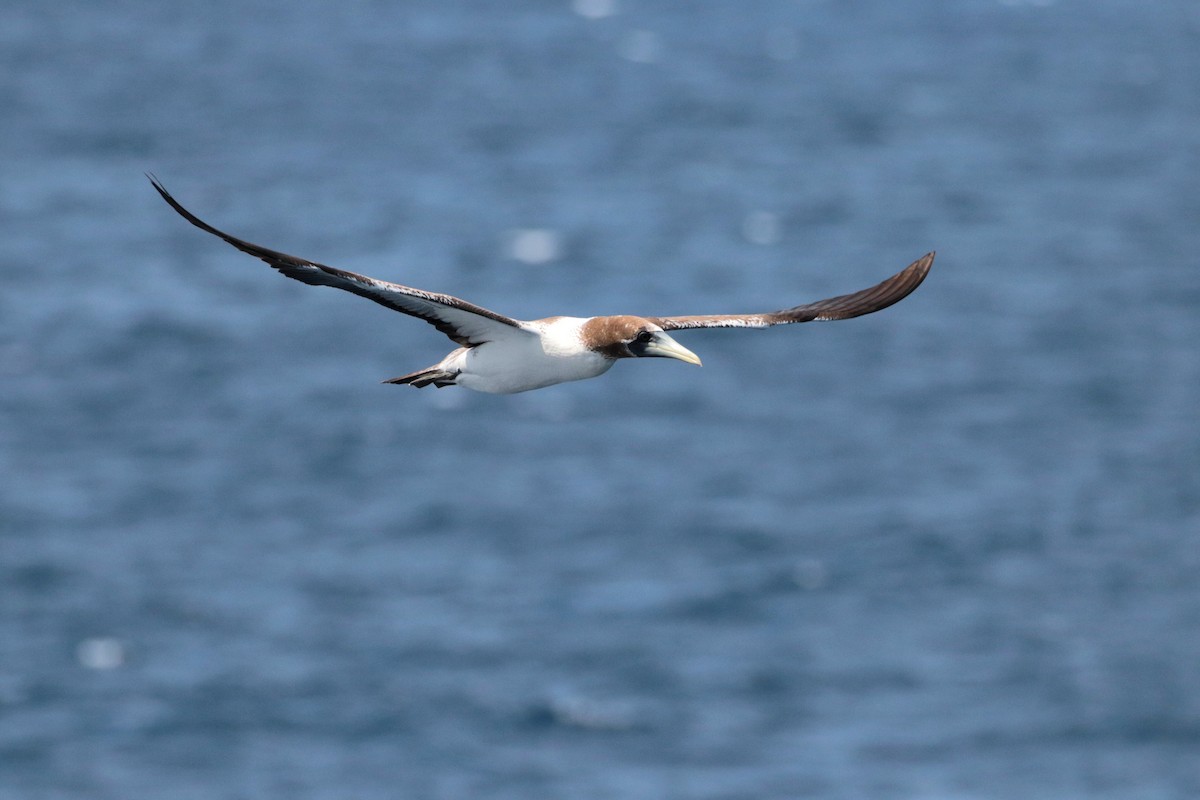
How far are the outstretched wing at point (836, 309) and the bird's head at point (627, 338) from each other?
42cm

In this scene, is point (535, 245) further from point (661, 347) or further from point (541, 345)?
point (661, 347)

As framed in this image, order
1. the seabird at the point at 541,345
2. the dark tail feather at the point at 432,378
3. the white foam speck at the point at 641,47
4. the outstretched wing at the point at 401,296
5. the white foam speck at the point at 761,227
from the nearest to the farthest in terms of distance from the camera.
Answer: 1. the outstretched wing at the point at 401,296
2. the seabird at the point at 541,345
3. the dark tail feather at the point at 432,378
4. the white foam speck at the point at 761,227
5. the white foam speck at the point at 641,47

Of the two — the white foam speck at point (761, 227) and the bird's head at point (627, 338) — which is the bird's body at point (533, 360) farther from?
the white foam speck at point (761, 227)

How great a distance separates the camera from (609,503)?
11238 cm

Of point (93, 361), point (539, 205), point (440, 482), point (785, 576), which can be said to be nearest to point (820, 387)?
point (785, 576)

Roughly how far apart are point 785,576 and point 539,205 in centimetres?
4716

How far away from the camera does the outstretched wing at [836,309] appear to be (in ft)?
56.9

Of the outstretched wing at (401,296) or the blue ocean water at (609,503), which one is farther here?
the blue ocean water at (609,503)

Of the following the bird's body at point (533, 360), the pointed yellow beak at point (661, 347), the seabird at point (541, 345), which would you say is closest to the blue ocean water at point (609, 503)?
the seabird at point (541, 345)

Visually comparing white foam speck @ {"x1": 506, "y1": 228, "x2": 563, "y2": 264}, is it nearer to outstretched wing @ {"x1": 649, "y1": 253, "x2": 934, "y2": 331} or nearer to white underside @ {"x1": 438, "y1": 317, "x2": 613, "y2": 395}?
outstretched wing @ {"x1": 649, "y1": 253, "x2": 934, "y2": 331}

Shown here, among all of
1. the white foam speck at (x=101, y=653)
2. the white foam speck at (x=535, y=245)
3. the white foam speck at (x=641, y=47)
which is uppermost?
the white foam speck at (x=641, y=47)

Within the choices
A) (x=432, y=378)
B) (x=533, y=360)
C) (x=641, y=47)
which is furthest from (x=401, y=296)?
(x=641, y=47)

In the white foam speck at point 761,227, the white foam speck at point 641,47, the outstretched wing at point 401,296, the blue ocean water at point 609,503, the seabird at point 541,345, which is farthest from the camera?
the white foam speck at point 641,47

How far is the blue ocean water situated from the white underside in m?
82.5
